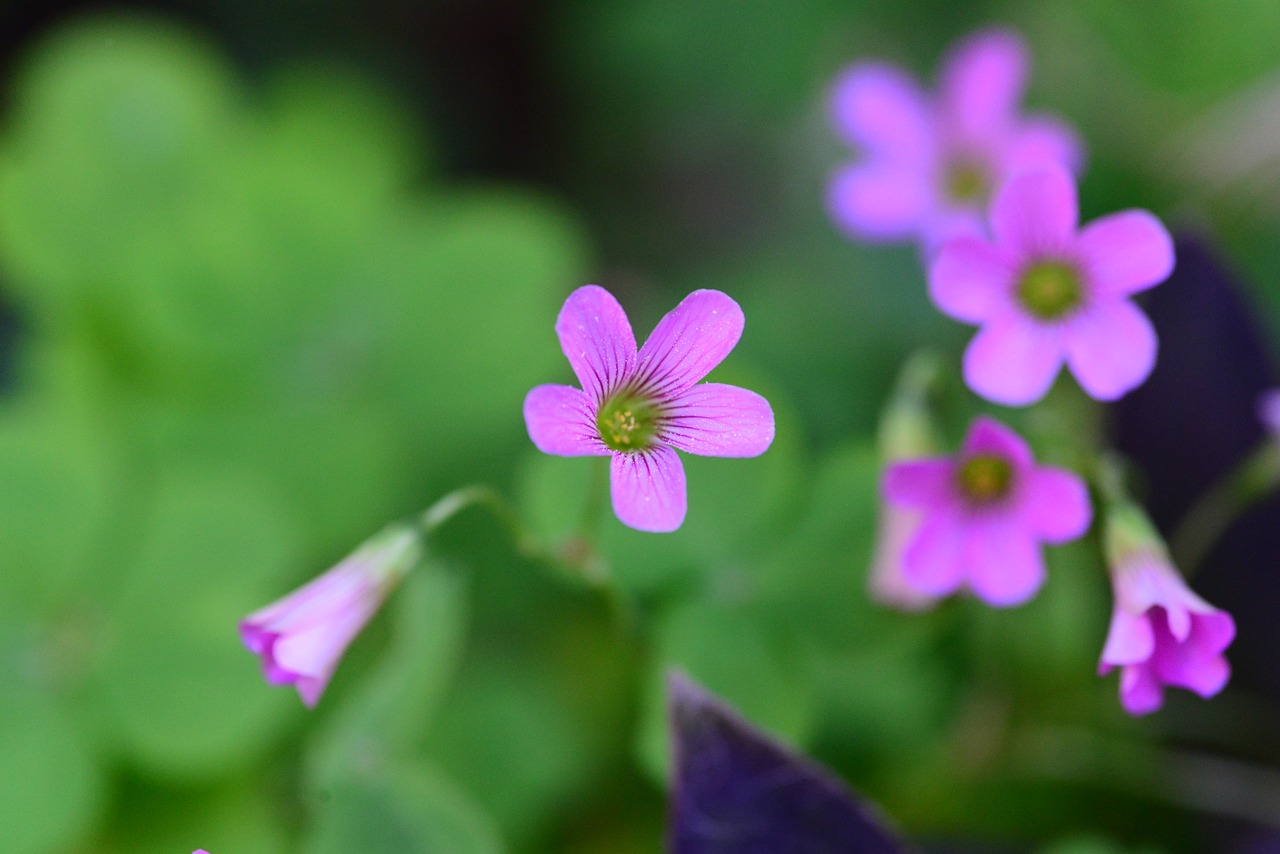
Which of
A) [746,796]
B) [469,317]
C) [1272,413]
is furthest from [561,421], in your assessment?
[469,317]

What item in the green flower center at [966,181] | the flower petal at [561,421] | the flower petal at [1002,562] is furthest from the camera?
the green flower center at [966,181]

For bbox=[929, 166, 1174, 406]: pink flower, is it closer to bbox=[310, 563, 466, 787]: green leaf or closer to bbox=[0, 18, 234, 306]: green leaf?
bbox=[310, 563, 466, 787]: green leaf

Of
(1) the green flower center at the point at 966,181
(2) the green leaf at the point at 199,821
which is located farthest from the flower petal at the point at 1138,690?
(2) the green leaf at the point at 199,821

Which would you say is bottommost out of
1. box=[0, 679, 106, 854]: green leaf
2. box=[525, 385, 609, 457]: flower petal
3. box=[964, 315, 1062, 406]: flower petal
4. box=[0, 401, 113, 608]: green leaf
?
box=[0, 679, 106, 854]: green leaf

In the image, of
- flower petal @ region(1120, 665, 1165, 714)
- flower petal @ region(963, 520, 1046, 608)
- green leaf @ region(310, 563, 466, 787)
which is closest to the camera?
flower petal @ region(1120, 665, 1165, 714)

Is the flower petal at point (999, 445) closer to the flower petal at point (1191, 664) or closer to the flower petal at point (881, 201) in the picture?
the flower petal at point (1191, 664)

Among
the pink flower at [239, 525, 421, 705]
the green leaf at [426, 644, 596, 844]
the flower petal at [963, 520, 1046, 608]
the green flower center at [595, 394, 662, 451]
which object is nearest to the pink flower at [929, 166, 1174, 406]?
the flower petal at [963, 520, 1046, 608]

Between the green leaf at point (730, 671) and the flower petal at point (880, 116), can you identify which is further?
the flower petal at point (880, 116)

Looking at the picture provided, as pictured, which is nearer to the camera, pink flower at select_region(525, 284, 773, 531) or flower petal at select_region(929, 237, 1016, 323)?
pink flower at select_region(525, 284, 773, 531)
